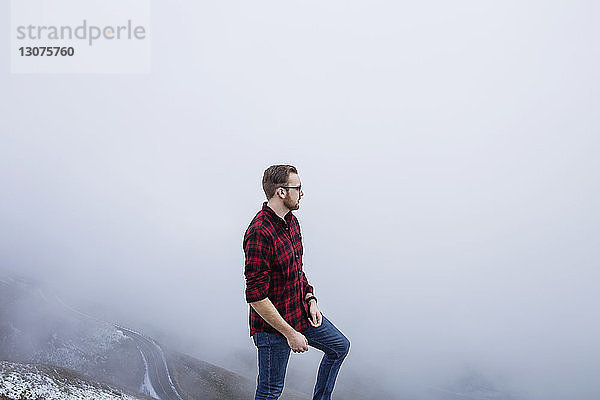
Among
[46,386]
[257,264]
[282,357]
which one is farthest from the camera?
[46,386]

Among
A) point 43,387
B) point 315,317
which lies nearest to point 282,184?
point 315,317

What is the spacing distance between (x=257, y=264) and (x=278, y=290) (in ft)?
2.95

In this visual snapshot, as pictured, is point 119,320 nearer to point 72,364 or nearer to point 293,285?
point 72,364

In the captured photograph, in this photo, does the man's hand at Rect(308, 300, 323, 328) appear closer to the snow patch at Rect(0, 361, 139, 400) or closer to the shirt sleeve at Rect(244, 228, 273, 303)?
the shirt sleeve at Rect(244, 228, 273, 303)

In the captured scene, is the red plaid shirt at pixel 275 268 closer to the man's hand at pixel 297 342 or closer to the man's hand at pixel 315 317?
the man's hand at pixel 315 317

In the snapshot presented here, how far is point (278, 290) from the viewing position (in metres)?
10.2

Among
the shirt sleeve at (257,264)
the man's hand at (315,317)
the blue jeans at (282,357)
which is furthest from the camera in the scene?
the man's hand at (315,317)

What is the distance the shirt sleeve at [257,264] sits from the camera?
960 centimetres

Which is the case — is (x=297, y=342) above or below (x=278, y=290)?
below

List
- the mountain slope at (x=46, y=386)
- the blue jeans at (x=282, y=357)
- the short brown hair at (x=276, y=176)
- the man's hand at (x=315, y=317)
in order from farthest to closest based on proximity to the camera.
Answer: the mountain slope at (x=46, y=386) < the man's hand at (x=315, y=317) < the blue jeans at (x=282, y=357) < the short brown hair at (x=276, y=176)

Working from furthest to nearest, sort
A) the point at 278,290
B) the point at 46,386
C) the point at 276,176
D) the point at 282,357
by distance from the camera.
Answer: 1. the point at 46,386
2. the point at 282,357
3. the point at 278,290
4. the point at 276,176

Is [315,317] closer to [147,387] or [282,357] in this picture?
[282,357]

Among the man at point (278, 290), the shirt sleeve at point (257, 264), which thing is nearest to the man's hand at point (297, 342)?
the man at point (278, 290)

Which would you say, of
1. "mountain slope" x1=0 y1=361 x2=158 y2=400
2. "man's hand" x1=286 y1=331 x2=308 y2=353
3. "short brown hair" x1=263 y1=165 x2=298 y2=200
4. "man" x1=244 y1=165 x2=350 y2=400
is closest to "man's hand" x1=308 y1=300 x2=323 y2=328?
"man" x1=244 y1=165 x2=350 y2=400
